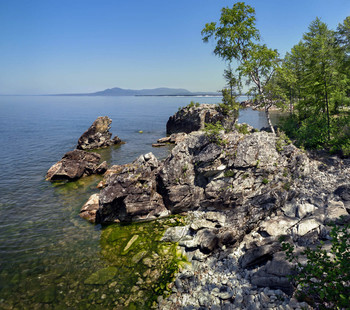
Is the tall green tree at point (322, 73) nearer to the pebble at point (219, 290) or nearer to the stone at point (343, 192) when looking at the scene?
the stone at point (343, 192)

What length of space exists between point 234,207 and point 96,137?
165ft

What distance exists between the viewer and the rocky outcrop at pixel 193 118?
70500 millimetres

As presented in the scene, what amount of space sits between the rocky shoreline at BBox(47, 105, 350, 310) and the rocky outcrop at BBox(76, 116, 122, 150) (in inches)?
1539

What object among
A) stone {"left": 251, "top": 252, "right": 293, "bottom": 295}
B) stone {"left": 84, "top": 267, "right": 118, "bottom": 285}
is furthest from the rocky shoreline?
stone {"left": 84, "top": 267, "right": 118, "bottom": 285}

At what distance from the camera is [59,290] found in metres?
14.2

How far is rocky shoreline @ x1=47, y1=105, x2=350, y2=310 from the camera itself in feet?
40.8

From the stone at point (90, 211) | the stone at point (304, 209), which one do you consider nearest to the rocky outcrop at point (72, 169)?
the stone at point (90, 211)

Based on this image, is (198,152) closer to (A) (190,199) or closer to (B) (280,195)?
(A) (190,199)

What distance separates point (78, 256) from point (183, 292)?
9.49 m

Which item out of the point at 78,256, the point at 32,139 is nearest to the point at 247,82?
the point at 78,256

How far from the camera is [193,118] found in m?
75.1

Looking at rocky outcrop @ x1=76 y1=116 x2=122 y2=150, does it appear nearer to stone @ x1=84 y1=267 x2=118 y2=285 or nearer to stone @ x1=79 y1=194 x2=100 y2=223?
stone @ x1=79 y1=194 x2=100 y2=223

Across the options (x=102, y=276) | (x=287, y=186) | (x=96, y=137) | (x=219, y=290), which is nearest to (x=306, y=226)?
(x=287, y=186)

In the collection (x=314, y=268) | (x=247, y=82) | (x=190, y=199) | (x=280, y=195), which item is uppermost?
(x=247, y=82)
